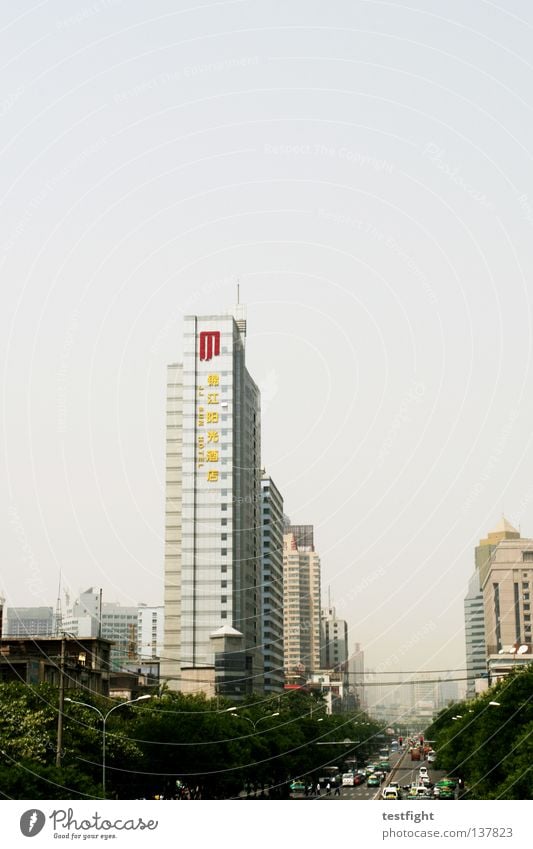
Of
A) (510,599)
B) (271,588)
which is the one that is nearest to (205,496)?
(271,588)

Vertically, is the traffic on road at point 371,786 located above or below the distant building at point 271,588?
below

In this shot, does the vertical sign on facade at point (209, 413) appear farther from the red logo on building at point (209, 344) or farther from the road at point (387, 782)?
the road at point (387, 782)

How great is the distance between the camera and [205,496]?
108 metres

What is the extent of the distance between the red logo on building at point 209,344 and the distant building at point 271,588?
3109 cm

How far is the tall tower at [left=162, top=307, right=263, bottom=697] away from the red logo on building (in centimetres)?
10

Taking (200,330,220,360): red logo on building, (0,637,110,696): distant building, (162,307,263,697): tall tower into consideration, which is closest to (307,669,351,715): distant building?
(162,307,263,697): tall tower

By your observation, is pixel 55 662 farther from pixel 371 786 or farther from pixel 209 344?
pixel 209 344

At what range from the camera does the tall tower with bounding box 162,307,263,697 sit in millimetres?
106375

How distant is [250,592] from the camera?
4523 inches
